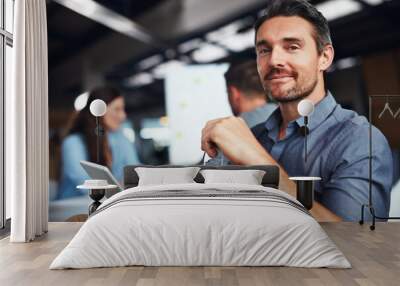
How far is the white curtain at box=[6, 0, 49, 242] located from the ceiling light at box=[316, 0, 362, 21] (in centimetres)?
350

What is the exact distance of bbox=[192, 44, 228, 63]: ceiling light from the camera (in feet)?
25.5

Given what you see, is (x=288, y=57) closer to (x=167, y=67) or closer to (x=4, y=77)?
(x=167, y=67)

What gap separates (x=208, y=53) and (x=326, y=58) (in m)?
1.52

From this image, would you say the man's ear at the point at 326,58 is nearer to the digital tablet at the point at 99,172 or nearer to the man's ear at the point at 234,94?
the man's ear at the point at 234,94

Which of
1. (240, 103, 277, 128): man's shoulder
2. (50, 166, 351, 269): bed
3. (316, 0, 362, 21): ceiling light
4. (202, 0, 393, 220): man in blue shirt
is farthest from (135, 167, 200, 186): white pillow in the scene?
(316, 0, 362, 21): ceiling light

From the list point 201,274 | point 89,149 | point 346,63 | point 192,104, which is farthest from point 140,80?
point 201,274

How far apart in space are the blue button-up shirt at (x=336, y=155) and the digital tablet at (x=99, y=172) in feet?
6.34

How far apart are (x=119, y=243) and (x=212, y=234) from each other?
0.73m

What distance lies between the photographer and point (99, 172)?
7676mm

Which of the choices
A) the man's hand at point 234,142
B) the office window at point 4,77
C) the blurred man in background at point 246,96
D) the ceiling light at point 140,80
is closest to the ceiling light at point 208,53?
the blurred man in background at point 246,96

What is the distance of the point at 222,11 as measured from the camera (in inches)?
306

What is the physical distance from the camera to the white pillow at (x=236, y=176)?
6723 millimetres

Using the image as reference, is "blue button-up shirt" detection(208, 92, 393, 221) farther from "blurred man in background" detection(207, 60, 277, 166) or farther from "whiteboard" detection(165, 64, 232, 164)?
"whiteboard" detection(165, 64, 232, 164)

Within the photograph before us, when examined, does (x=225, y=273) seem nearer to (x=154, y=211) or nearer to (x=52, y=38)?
(x=154, y=211)
